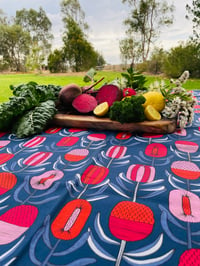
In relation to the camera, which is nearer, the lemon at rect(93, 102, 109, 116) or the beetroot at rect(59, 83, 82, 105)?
the lemon at rect(93, 102, 109, 116)

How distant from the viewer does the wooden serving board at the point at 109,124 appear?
3.17 feet

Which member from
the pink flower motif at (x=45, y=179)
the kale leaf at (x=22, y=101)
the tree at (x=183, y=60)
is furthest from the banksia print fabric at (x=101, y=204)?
the tree at (x=183, y=60)

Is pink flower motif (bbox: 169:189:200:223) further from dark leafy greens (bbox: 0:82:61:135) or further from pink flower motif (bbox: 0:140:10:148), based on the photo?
dark leafy greens (bbox: 0:82:61:135)

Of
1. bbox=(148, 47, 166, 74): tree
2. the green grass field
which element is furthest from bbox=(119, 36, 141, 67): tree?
the green grass field

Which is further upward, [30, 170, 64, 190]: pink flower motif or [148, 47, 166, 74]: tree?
[148, 47, 166, 74]: tree

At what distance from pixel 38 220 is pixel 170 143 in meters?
0.64

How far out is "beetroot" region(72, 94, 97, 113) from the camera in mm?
1174

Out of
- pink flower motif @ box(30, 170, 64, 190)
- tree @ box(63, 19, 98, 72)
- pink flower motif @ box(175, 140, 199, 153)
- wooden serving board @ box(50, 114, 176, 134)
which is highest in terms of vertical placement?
tree @ box(63, 19, 98, 72)

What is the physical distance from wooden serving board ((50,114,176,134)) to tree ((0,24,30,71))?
12765 mm

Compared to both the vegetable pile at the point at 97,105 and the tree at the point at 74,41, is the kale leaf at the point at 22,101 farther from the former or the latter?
the tree at the point at 74,41

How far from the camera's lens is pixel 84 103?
3.90 feet

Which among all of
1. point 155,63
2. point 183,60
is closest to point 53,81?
point 183,60

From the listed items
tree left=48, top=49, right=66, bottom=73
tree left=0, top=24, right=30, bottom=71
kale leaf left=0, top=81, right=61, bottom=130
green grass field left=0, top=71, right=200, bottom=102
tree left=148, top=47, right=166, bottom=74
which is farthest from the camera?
tree left=0, top=24, right=30, bottom=71

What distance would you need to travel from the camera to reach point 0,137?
39.0 inches
